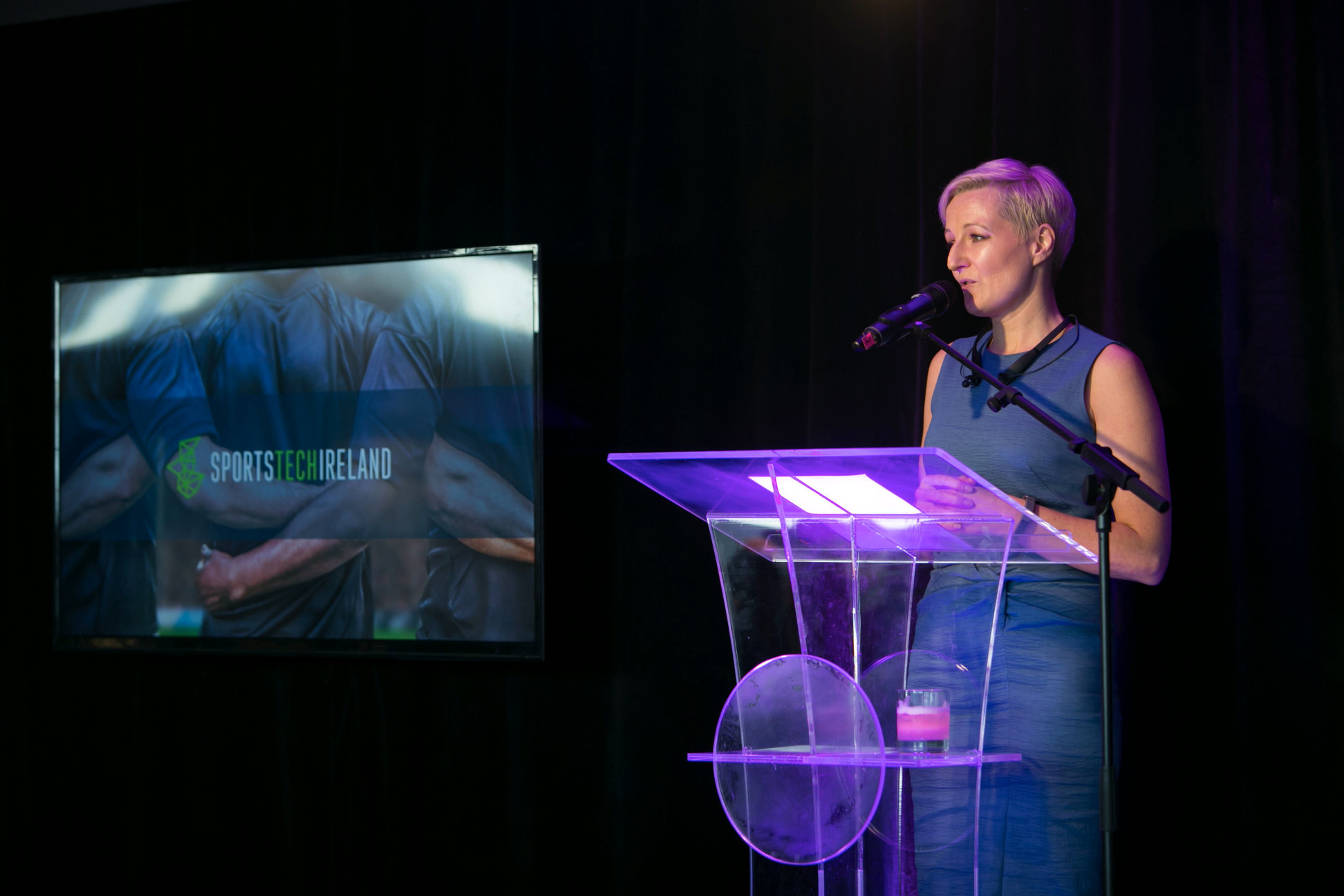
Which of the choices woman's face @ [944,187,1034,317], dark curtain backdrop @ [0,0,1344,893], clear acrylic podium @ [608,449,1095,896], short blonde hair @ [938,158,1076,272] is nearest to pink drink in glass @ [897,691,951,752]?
clear acrylic podium @ [608,449,1095,896]

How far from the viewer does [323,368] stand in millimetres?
3213

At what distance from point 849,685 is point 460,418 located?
6.09 ft

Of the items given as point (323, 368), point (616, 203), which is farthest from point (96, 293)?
point (616, 203)

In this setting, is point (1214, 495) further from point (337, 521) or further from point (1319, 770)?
point (337, 521)

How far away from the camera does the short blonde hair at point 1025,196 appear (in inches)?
80.1

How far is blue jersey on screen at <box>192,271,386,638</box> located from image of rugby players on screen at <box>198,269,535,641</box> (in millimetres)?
47

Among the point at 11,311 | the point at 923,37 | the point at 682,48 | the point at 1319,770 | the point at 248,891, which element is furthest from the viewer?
the point at 11,311

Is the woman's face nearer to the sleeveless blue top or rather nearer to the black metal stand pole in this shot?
the sleeveless blue top

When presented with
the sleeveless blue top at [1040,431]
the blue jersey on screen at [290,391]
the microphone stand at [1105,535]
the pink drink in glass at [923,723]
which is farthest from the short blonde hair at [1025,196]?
the blue jersey on screen at [290,391]

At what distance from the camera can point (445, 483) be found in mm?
3070

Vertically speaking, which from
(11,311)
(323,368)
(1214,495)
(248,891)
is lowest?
(248,891)

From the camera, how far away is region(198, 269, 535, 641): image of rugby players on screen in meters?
3.01

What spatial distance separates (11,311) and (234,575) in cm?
138

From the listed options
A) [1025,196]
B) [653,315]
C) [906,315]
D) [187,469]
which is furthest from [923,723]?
[187,469]
